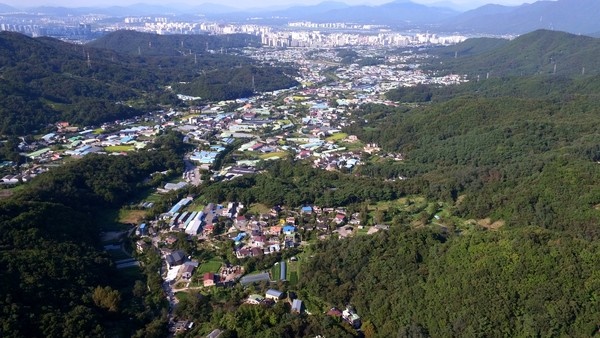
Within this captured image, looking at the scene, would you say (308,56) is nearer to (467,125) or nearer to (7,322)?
(467,125)

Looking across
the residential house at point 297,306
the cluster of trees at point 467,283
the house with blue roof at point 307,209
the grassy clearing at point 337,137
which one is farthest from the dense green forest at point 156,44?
the residential house at point 297,306

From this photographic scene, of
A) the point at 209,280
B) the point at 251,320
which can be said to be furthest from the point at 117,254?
the point at 251,320

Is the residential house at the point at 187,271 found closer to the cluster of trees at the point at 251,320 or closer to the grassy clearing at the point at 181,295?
the grassy clearing at the point at 181,295

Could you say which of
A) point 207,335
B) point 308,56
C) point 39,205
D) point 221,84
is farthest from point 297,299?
point 308,56

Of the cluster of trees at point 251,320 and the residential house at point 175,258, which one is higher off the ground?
the residential house at point 175,258

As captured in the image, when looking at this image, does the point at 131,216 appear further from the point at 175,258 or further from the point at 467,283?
the point at 467,283
